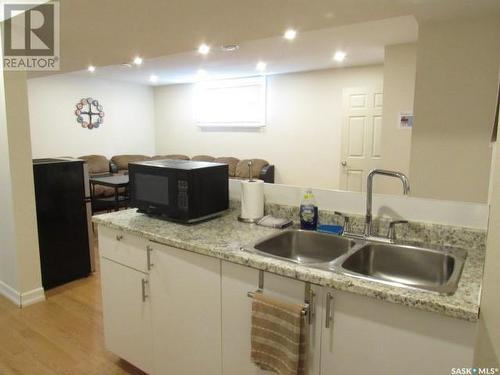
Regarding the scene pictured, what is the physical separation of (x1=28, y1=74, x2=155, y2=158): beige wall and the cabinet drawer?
4837 millimetres

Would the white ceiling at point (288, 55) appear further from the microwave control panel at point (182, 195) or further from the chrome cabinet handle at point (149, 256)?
the chrome cabinet handle at point (149, 256)

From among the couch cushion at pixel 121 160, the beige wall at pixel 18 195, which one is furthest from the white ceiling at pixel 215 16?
the couch cushion at pixel 121 160

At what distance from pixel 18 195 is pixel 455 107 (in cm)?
326

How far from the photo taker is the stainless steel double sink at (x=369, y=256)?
1424 millimetres

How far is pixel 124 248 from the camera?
1.90m

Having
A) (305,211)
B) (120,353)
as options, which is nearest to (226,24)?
(305,211)

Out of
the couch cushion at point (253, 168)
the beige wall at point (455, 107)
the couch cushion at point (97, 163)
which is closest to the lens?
the beige wall at point (455, 107)

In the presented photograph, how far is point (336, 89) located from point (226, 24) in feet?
12.5

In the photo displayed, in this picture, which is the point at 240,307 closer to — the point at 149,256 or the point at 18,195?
the point at 149,256

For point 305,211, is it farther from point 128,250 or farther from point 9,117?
point 9,117

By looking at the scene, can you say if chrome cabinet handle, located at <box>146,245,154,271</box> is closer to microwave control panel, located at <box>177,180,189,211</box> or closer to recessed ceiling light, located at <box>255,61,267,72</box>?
microwave control panel, located at <box>177,180,189,211</box>

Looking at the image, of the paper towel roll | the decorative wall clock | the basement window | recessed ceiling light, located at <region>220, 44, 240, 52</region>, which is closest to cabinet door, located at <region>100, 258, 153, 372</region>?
the paper towel roll

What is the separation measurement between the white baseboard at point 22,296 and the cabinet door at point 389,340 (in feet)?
8.07

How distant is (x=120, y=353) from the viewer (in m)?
2.02
